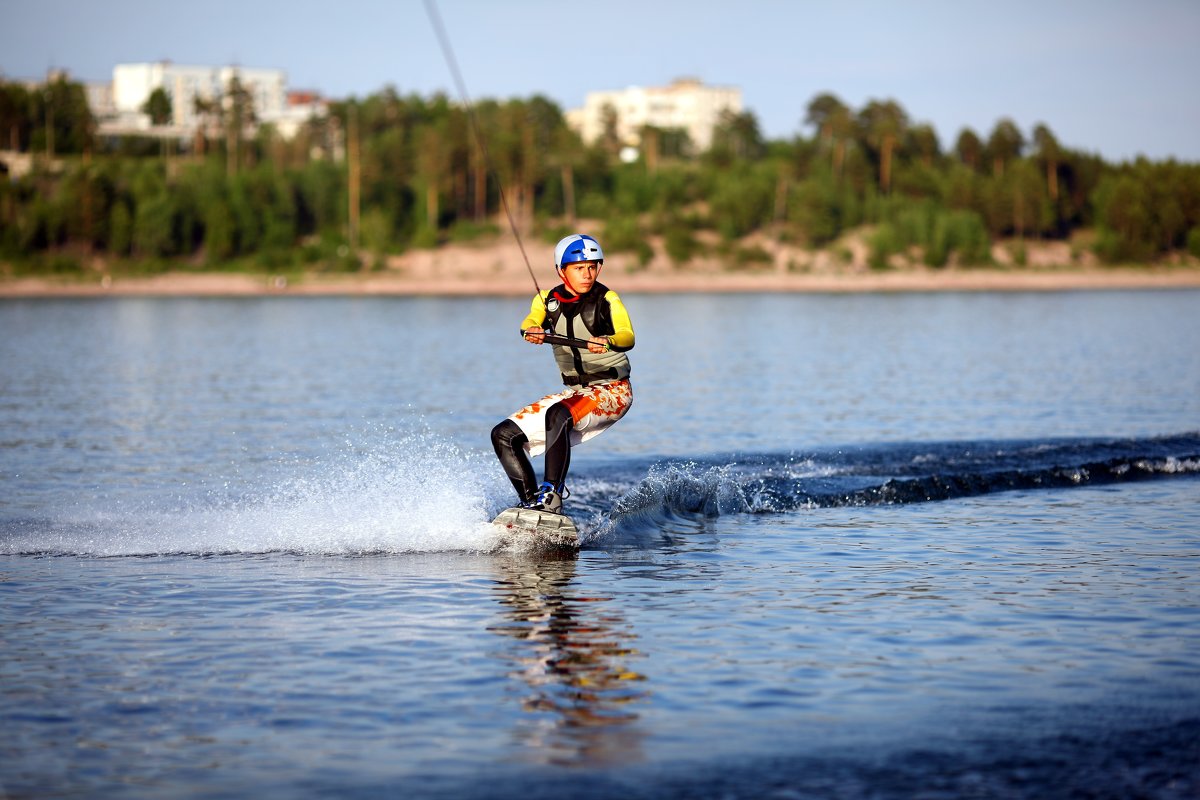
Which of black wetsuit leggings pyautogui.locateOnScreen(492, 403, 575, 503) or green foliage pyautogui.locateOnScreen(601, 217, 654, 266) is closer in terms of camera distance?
black wetsuit leggings pyautogui.locateOnScreen(492, 403, 575, 503)

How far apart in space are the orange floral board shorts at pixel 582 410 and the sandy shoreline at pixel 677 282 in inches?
3502

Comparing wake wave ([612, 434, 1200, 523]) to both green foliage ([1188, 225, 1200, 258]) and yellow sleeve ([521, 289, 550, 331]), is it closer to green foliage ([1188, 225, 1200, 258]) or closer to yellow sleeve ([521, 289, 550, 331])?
yellow sleeve ([521, 289, 550, 331])

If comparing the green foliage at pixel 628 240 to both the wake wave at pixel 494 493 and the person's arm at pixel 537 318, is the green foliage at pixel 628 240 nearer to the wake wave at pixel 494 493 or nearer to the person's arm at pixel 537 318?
the wake wave at pixel 494 493

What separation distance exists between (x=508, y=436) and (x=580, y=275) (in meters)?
1.35

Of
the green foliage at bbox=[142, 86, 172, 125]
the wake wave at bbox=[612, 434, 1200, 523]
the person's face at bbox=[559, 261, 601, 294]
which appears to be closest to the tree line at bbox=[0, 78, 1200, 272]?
the green foliage at bbox=[142, 86, 172, 125]

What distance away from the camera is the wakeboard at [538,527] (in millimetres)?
11336

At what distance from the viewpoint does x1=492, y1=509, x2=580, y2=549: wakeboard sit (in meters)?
11.3

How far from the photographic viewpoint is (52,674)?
792 cm

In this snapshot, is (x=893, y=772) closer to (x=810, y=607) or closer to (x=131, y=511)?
(x=810, y=607)

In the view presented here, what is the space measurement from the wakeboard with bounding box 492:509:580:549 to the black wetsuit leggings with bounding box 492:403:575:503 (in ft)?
0.81

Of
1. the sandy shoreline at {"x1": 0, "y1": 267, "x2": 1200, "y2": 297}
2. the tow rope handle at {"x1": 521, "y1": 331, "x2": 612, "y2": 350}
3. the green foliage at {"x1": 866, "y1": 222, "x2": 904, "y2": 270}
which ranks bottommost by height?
the tow rope handle at {"x1": 521, "y1": 331, "x2": 612, "y2": 350}

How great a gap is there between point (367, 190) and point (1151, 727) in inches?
4534

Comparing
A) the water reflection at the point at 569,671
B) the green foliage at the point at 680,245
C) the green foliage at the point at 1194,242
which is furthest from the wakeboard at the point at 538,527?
the green foliage at the point at 1194,242

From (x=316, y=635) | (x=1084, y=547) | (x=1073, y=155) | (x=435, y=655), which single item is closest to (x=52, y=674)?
(x=316, y=635)
